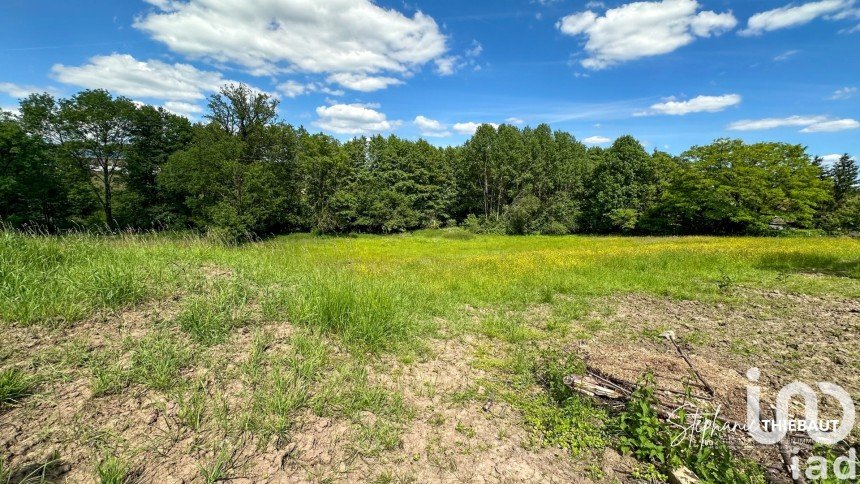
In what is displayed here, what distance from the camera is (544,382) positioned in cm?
532

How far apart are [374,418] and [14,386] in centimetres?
372

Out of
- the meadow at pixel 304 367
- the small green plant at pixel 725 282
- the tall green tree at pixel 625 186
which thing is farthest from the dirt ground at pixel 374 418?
the tall green tree at pixel 625 186

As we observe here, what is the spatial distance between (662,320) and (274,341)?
27.9 ft

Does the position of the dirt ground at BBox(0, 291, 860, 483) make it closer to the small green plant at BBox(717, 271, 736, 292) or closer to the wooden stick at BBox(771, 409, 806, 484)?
the wooden stick at BBox(771, 409, 806, 484)

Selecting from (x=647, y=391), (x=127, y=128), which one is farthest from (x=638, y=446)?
(x=127, y=128)

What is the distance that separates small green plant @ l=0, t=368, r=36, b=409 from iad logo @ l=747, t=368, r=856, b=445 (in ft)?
25.6

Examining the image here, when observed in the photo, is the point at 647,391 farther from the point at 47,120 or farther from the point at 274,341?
the point at 47,120

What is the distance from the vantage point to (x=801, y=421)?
4098 millimetres

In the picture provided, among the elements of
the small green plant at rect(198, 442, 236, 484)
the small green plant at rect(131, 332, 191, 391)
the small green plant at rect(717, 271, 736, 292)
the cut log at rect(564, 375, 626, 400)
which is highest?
the small green plant at rect(131, 332, 191, 391)

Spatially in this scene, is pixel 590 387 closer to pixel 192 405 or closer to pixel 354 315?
pixel 354 315

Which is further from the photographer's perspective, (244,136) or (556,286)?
(244,136)

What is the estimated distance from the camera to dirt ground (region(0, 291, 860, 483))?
10.7 feet

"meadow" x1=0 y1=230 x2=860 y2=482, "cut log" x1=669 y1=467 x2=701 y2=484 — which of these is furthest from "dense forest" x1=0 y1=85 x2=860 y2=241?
"cut log" x1=669 y1=467 x2=701 y2=484

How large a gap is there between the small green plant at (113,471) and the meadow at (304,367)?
0.02 m
